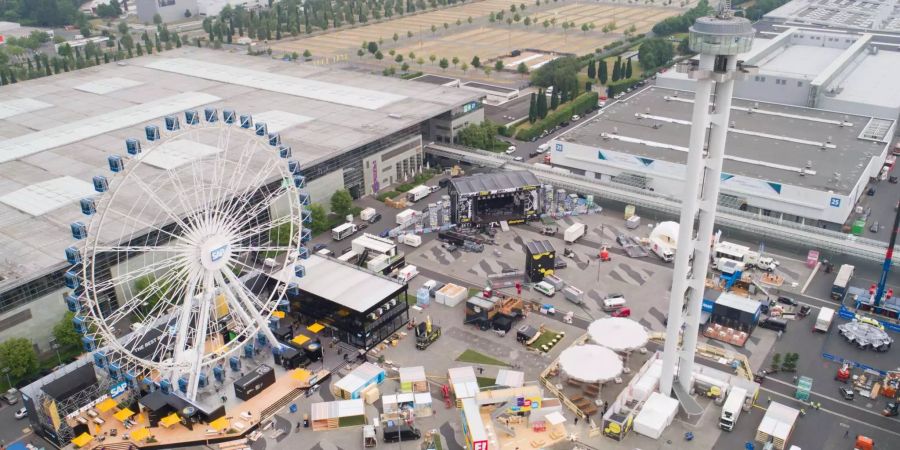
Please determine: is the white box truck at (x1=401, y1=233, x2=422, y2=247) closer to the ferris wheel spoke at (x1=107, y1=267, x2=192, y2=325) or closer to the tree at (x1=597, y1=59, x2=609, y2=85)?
the ferris wheel spoke at (x1=107, y1=267, x2=192, y2=325)

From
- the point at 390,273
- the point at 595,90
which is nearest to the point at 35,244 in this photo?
the point at 390,273

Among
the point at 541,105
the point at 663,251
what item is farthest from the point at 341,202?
the point at 541,105

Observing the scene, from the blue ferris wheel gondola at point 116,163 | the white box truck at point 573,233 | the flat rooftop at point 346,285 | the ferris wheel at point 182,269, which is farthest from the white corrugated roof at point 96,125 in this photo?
Result: the white box truck at point 573,233

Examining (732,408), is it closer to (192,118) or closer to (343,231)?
(192,118)

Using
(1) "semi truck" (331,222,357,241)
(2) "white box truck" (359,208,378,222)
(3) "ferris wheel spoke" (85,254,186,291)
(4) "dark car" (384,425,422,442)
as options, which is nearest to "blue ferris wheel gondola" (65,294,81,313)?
(3) "ferris wheel spoke" (85,254,186,291)

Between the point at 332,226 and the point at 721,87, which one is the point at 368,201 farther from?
the point at 721,87
